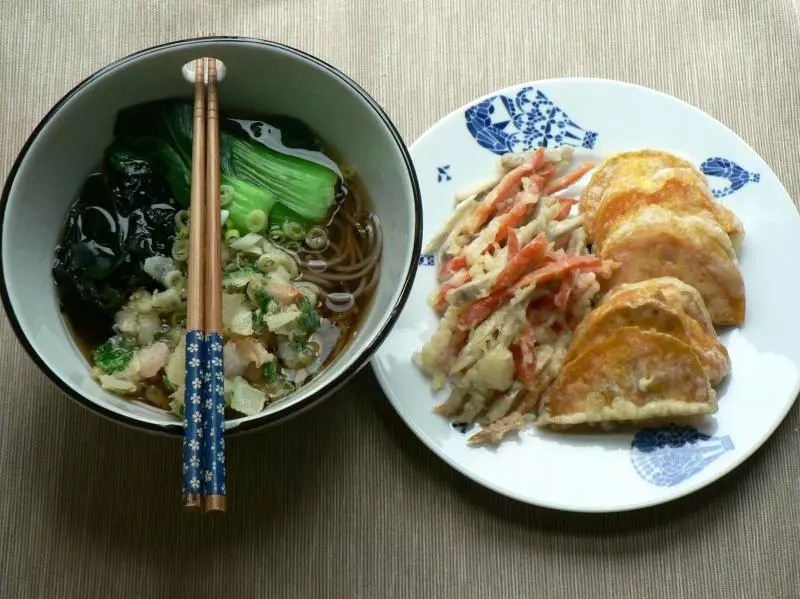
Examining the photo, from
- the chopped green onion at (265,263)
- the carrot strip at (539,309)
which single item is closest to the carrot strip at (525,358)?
the carrot strip at (539,309)

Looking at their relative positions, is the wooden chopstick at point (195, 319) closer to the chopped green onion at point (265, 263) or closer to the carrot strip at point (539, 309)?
the chopped green onion at point (265, 263)

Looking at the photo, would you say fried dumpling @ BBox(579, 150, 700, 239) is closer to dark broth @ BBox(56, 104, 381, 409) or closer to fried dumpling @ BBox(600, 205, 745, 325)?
fried dumpling @ BBox(600, 205, 745, 325)

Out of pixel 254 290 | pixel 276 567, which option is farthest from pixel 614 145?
pixel 276 567

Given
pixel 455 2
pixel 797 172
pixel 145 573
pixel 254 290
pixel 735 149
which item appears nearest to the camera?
pixel 254 290

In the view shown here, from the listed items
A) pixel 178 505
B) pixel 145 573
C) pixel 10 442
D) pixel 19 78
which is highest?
pixel 19 78

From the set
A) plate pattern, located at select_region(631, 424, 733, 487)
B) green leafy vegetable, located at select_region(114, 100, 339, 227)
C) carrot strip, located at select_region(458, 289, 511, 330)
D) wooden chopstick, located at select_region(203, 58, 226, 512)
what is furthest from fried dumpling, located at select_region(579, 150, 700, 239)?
wooden chopstick, located at select_region(203, 58, 226, 512)

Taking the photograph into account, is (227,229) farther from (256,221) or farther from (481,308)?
(481,308)

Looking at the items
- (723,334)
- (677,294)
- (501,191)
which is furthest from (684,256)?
(501,191)

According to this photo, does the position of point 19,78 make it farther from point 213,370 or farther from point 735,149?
point 735,149
